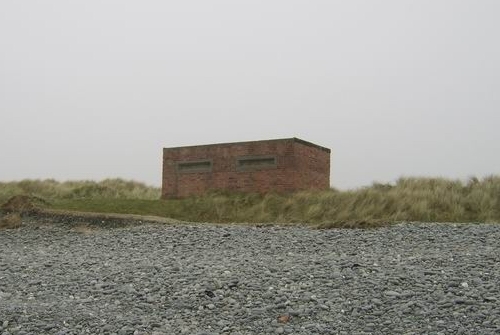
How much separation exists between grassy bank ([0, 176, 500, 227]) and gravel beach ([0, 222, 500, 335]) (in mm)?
3605

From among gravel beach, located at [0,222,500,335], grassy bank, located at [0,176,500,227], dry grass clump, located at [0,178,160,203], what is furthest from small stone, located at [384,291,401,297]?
dry grass clump, located at [0,178,160,203]

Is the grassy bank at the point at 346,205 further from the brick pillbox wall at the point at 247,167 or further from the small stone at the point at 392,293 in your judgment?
the small stone at the point at 392,293

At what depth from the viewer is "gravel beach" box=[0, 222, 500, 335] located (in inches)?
306

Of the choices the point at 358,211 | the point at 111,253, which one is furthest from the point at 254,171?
the point at 111,253

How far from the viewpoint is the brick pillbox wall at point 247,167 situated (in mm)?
22547

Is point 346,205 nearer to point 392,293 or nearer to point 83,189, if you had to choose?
point 392,293

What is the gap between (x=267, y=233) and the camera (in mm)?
14977

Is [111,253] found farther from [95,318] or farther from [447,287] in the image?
[447,287]

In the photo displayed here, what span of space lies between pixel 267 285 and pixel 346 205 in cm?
1091

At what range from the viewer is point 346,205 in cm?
1975

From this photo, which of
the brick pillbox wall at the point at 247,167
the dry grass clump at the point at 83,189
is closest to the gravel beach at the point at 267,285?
the brick pillbox wall at the point at 247,167

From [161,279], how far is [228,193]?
1321 cm

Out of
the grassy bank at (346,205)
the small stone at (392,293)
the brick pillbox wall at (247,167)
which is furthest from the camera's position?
the brick pillbox wall at (247,167)

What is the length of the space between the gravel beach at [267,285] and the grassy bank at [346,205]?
3.60 m
